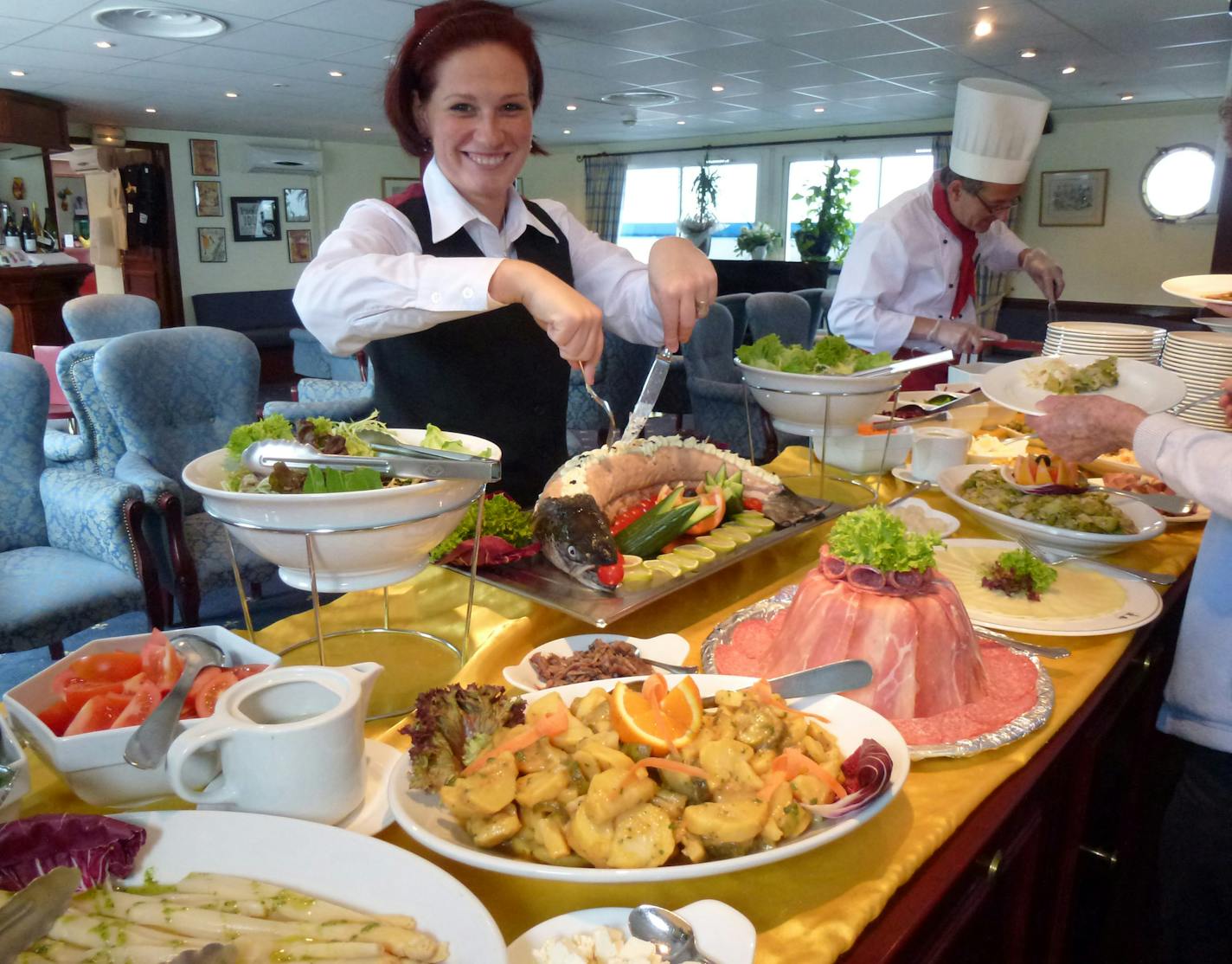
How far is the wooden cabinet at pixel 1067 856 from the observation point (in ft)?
2.75

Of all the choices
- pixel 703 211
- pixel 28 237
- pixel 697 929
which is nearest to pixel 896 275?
pixel 697 929

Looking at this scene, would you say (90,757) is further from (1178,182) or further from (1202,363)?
(1178,182)

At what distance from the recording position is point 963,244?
3.28 metres

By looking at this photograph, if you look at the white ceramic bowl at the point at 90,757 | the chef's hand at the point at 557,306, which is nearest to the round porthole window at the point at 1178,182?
the chef's hand at the point at 557,306

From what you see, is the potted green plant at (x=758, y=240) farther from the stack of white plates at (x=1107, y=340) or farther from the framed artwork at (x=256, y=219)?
the stack of white plates at (x=1107, y=340)

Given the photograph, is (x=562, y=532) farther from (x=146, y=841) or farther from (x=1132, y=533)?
(x=1132, y=533)

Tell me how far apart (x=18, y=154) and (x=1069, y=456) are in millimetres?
11007

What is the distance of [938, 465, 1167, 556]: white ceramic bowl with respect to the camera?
5.06 feet

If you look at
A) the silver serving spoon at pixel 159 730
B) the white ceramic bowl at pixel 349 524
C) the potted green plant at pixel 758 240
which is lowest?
the silver serving spoon at pixel 159 730

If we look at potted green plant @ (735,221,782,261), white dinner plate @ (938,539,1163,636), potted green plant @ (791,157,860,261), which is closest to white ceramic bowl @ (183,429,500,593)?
white dinner plate @ (938,539,1163,636)

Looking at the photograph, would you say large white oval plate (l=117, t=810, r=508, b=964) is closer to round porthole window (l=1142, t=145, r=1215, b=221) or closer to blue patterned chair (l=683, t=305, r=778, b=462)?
blue patterned chair (l=683, t=305, r=778, b=462)

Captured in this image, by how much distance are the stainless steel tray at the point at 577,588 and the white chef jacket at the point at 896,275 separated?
78.0 inches

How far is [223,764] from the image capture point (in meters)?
0.70

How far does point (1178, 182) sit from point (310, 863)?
11669 mm
